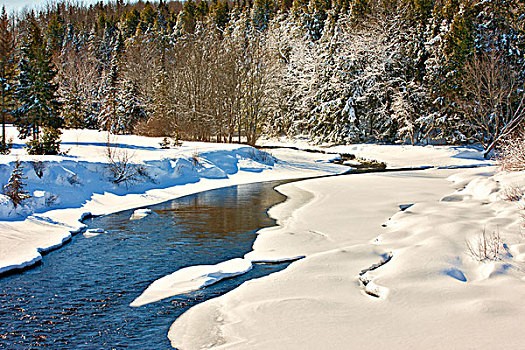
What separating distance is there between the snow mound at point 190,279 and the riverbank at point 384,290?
69cm

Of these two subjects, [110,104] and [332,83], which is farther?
[110,104]

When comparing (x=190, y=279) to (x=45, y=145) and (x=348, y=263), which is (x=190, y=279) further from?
(x=45, y=145)

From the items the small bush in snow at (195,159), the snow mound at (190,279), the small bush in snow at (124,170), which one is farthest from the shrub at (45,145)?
the snow mound at (190,279)

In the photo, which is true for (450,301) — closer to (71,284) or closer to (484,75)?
(71,284)

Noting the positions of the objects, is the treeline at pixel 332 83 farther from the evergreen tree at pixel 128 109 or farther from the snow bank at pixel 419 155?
the snow bank at pixel 419 155

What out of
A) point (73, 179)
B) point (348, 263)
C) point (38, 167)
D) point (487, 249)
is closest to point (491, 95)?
point (487, 249)

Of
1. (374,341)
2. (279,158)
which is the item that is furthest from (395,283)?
(279,158)

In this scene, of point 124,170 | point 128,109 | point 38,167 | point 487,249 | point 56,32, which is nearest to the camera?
point 487,249

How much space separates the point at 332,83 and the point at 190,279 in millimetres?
34463

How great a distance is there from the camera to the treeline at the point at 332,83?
95.9 feet

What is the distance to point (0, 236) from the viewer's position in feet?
31.2

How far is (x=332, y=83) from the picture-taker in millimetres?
39531

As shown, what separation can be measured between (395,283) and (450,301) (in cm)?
94

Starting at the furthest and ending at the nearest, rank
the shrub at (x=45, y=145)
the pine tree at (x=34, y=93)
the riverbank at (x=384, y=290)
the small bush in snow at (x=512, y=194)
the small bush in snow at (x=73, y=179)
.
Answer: the pine tree at (x=34, y=93), the shrub at (x=45, y=145), the small bush in snow at (x=73, y=179), the small bush in snow at (x=512, y=194), the riverbank at (x=384, y=290)
